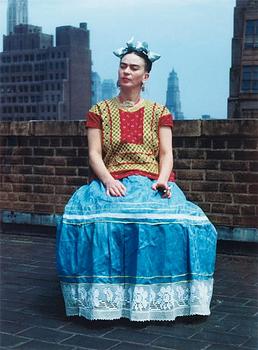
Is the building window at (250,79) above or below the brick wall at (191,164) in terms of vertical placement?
above

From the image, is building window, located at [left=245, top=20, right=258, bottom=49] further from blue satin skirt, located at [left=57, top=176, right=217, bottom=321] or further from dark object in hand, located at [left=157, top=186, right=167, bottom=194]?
blue satin skirt, located at [left=57, top=176, right=217, bottom=321]

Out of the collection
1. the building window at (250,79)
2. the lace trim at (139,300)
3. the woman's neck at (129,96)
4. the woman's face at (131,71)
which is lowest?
the lace trim at (139,300)

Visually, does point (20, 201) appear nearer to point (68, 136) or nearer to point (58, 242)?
point (68, 136)

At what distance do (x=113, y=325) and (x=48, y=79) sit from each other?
141m

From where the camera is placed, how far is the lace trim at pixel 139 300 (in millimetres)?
4555

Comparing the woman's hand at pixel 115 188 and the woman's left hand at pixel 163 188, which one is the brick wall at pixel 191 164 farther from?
the woman's hand at pixel 115 188

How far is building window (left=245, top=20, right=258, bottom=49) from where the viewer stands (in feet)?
215

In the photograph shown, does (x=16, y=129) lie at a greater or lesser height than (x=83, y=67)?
lesser

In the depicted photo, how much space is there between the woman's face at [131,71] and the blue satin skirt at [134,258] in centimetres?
81

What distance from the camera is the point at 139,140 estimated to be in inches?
194

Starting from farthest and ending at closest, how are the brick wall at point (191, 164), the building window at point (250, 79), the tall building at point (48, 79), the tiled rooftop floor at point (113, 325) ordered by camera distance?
the tall building at point (48, 79) < the building window at point (250, 79) < the brick wall at point (191, 164) < the tiled rooftop floor at point (113, 325)

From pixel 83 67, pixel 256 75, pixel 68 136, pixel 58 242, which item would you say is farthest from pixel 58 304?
pixel 83 67

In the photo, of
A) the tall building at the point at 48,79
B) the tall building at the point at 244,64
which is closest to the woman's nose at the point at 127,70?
the tall building at the point at 244,64

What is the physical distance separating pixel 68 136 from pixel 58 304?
140 inches
